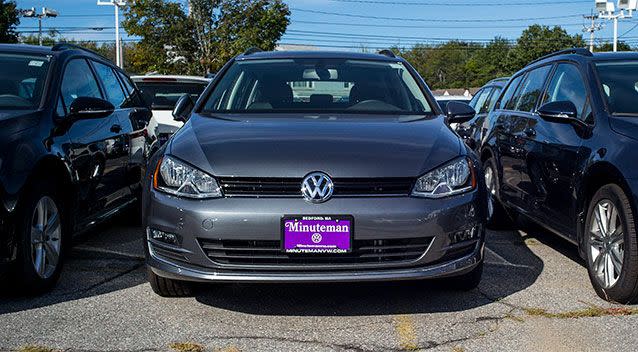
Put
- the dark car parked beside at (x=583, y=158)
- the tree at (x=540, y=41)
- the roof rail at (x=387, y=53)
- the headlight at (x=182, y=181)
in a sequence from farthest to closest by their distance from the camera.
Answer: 1. the tree at (x=540, y=41)
2. the roof rail at (x=387, y=53)
3. the dark car parked beside at (x=583, y=158)
4. the headlight at (x=182, y=181)

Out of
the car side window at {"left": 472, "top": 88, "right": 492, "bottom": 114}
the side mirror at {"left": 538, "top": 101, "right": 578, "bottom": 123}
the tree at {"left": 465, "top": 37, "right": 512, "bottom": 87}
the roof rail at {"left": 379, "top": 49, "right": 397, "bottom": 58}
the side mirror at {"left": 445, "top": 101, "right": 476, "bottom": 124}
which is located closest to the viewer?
the side mirror at {"left": 538, "top": 101, "right": 578, "bottom": 123}

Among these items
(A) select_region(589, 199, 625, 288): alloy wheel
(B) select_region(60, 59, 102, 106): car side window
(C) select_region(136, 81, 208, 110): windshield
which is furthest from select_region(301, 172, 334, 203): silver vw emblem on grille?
(C) select_region(136, 81, 208, 110): windshield

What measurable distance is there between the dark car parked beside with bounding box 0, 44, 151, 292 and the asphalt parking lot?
37 cm

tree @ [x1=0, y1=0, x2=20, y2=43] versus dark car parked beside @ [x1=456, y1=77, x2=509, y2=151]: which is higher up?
dark car parked beside @ [x1=456, y1=77, x2=509, y2=151]

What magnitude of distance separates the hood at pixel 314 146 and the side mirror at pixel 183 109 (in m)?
0.62

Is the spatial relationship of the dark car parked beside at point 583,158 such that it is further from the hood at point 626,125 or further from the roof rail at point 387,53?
the roof rail at point 387,53

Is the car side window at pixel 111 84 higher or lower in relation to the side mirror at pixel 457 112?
Result: lower

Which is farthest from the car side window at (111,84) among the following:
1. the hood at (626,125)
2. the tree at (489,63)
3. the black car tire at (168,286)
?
the tree at (489,63)

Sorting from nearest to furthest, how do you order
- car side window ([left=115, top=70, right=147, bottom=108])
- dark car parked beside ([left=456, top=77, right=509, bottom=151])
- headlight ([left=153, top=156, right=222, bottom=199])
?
headlight ([left=153, top=156, right=222, bottom=199])
car side window ([left=115, top=70, right=147, bottom=108])
dark car parked beside ([left=456, top=77, right=509, bottom=151])

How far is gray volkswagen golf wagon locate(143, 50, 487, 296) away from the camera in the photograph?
3951 millimetres

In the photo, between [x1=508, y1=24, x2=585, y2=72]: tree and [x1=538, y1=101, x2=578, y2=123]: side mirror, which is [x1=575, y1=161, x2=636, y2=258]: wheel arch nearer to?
[x1=538, y1=101, x2=578, y2=123]: side mirror

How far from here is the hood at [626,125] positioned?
452 cm

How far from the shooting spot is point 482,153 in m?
7.80

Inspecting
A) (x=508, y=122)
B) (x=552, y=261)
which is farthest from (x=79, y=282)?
(x=508, y=122)
